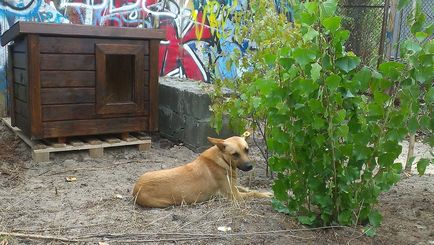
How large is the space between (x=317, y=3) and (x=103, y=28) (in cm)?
342

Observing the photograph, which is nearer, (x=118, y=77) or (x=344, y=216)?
(x=344, y=216)

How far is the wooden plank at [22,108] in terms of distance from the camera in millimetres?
5559

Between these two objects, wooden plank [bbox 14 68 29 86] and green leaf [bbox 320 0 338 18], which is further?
wooden plank [bbox 14 68 29 86]

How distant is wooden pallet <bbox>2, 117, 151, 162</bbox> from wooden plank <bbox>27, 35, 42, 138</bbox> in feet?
0.71

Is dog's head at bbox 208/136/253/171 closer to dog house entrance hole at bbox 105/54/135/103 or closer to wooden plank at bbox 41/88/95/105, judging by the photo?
wooden plank at bbox 41/88/95/105

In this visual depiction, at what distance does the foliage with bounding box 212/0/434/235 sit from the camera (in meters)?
2.89

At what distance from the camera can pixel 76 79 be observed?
5.55m

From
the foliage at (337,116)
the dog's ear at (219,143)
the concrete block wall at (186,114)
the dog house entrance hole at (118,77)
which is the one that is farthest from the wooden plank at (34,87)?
the foliage at (337,116)

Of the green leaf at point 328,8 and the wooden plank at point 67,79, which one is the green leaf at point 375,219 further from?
the wooden plank at point 67,79

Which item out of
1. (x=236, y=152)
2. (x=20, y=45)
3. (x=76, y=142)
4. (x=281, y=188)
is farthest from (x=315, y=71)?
(x=20, y=45)

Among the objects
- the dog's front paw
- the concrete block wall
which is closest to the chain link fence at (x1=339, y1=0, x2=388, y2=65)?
the concrete block wall

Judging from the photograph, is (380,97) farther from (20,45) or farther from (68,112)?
(20,45)

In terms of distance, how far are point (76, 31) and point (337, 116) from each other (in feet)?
11.7

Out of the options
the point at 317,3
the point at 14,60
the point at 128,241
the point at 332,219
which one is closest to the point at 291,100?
the point at 317,3
